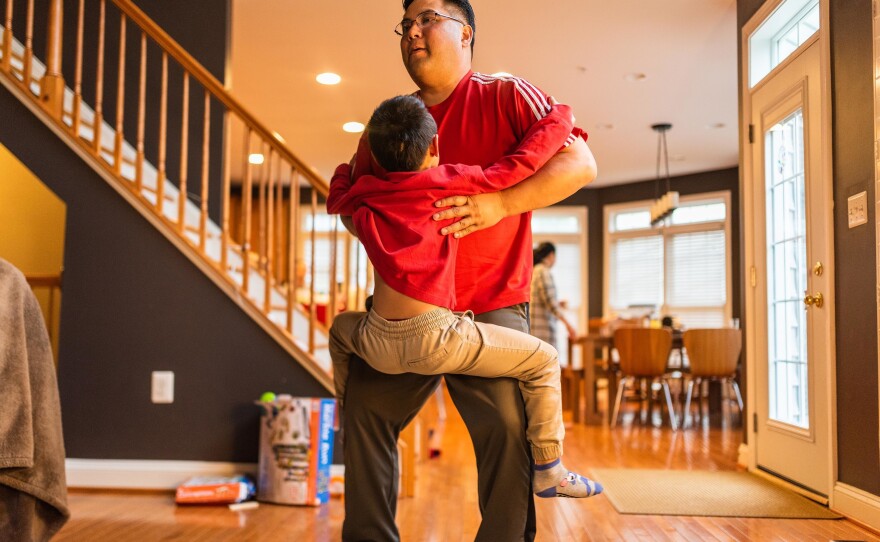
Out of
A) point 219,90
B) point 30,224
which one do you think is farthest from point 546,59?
point 30,224

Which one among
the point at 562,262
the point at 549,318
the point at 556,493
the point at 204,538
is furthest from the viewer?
the point at 562,262

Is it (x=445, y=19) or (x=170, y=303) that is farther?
(x=170, y=303)

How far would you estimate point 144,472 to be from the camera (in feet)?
12.7

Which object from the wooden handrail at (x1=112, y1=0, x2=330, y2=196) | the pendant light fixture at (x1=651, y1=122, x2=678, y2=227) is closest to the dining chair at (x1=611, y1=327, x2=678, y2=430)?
the pendant light fixture at (x1=651, y1=122, x2=678, y2=227)

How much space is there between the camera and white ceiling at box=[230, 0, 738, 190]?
18.7 ft

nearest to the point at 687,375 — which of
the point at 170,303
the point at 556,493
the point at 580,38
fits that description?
the point at 580,38

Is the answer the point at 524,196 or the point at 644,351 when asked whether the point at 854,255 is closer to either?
the point at 524,196

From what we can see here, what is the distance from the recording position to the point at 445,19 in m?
1.69

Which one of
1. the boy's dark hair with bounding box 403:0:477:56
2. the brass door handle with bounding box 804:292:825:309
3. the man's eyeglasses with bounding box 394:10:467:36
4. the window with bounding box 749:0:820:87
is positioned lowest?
the brass door handle with bounding box 804:292:825:309

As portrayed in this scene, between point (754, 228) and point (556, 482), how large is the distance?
3611mm

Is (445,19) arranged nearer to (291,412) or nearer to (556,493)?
(556,493)

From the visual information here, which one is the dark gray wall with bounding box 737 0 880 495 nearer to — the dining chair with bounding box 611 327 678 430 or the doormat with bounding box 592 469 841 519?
the doormat with bounding box 592 469 841 519

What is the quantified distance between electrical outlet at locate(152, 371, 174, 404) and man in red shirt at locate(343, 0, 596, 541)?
2.49 m

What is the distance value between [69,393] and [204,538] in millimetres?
1418
